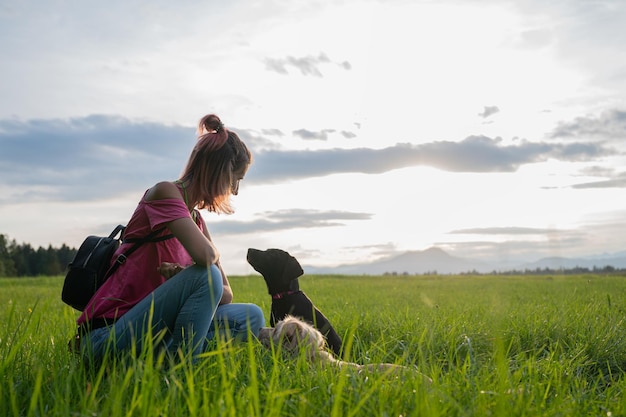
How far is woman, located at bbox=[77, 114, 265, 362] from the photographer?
366 centimetres

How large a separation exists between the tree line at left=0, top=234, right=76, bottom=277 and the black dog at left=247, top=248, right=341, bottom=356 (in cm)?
5061

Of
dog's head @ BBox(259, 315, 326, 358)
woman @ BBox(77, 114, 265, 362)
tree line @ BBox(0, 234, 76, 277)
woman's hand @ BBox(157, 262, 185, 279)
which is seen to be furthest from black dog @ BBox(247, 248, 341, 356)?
tree line @ BBox(0, 234, 76, 277)

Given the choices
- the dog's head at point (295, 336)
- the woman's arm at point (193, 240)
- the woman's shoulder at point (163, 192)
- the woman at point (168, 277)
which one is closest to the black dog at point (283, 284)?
the dog's head at point (295, 336)

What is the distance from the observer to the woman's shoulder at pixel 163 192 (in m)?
3.83

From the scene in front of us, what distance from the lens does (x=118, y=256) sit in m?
3.89

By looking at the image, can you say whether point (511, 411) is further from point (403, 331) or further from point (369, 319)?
point (369, 319)

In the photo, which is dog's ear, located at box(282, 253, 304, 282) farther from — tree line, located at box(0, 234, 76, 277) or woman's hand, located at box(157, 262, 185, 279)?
tree line, located at box(0, 234, 76, 277)

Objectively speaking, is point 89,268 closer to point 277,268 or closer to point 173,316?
point 173,316

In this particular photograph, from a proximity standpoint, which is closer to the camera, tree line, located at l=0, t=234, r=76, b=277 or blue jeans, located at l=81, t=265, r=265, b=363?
blue jeans, located at l=81, t=265, r=265, b=363

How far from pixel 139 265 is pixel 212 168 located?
88 centimetres

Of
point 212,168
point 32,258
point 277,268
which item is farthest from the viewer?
point 32,258

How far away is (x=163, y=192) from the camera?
151 inches

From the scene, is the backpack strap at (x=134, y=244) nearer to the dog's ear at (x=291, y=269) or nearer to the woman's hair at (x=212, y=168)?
→ the woman's hair at (x=212, y=168)

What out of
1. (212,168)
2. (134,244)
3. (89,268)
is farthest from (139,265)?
(212,168)
